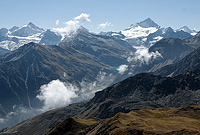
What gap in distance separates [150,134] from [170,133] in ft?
43.2

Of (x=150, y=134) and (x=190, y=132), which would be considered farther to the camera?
(x=150, y=134)

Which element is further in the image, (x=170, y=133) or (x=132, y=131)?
(x=132, y=131)

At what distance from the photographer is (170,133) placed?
175 metres

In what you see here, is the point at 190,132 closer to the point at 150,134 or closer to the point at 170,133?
the point at 170,133

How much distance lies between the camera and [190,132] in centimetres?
16750

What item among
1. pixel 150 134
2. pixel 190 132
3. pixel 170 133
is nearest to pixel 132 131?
pixel 150 134

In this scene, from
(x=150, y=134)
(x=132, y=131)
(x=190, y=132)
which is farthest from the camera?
(x=132, y=131)

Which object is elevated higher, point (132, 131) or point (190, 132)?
point (132, 131)

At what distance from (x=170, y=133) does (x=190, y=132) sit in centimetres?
1307

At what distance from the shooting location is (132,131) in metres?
195

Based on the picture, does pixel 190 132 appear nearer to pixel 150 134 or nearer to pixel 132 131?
pixel 150 134

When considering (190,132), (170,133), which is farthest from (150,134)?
(190,132)

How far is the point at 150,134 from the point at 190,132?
1026 inches

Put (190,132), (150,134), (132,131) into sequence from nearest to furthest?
(190,132), (150,134), (132,131)
